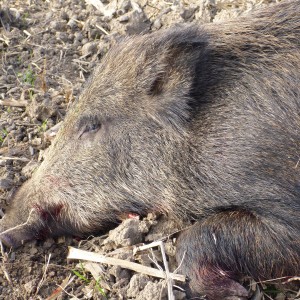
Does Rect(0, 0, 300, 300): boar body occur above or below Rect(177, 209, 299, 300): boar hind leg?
above

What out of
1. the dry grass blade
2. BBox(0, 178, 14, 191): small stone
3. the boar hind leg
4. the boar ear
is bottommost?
the boar hind leg

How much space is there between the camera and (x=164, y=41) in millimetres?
4391

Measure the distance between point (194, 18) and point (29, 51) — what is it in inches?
64.7

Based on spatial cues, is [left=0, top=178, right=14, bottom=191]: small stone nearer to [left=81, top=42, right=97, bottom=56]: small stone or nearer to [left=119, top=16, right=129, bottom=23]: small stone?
[left=81, top=42, right=97, bottom=56]: small stone

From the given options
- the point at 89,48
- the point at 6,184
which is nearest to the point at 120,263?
the point at 6,184

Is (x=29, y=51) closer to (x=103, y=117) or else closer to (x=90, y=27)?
(x=90, y=27)

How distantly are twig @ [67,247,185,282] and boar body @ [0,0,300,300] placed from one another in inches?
5.8

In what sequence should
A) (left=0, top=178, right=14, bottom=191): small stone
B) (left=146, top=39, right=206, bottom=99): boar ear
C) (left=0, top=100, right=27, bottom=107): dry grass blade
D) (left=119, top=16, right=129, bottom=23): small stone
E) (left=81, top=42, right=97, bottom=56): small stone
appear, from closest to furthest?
(left=146, top=39, right=206, bottom=99): boar ear
(left=0, top=178, right=14, bottom=191): small stone
(left=0, top=100, right=27, bottom=107): dry grass blade
(left=81, top=42, right=97, bottom=56): small stone
(left=119, top=16, right=129, bottom=23): small stone

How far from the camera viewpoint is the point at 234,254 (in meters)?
4.11

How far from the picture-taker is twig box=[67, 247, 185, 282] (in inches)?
159

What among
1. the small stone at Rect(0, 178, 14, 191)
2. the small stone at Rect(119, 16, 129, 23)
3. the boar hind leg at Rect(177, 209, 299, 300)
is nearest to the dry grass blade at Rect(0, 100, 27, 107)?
the small stone at Rect(0, 178, 14, 191)

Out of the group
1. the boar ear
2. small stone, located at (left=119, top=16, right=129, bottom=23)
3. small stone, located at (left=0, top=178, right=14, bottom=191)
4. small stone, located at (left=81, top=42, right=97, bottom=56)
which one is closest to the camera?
the boar ear

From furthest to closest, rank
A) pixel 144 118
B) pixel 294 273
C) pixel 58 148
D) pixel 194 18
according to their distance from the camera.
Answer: pixel 194 18 → pixel 58 148 → pixel 144 118 → pixel 294 273

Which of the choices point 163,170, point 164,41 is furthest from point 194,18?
point 163,170
